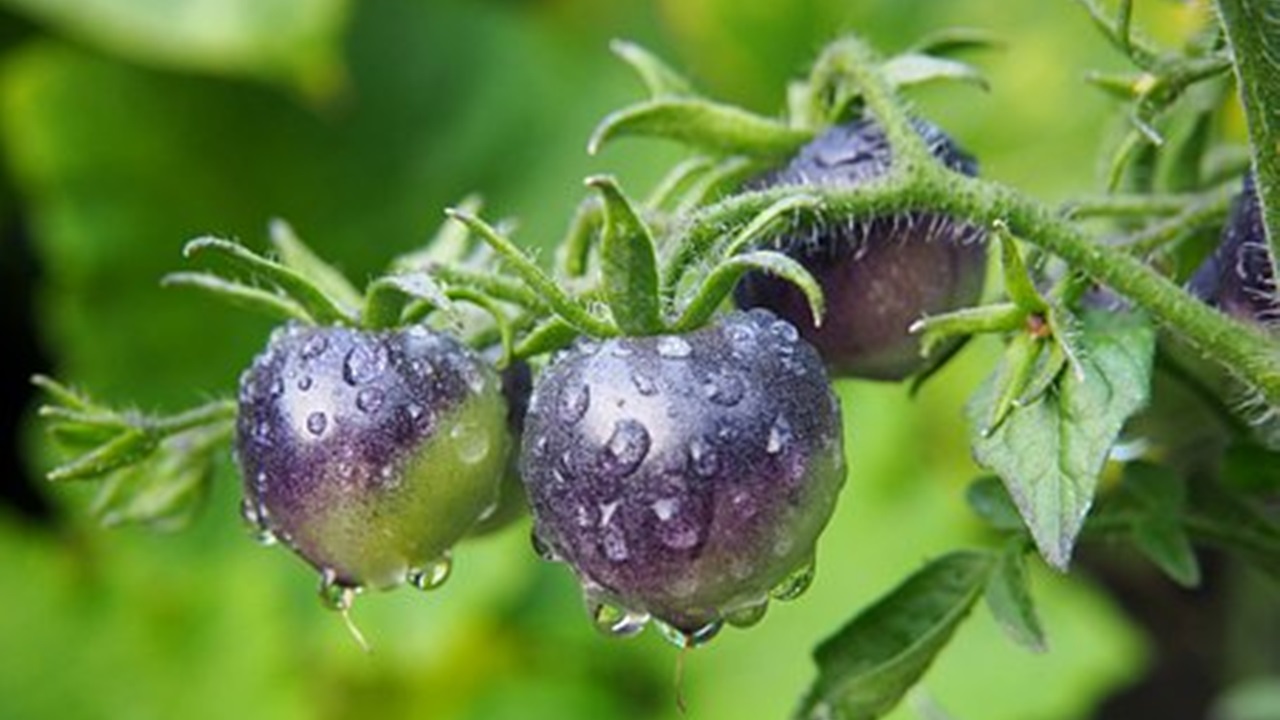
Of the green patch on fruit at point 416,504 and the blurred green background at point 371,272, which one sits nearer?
the green patch on fruit at point 416,504

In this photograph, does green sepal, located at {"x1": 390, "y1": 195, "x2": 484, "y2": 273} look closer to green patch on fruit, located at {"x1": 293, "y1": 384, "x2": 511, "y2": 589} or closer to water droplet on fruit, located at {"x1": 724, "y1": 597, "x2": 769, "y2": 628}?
green patch on fruit, located at {"x1": 293, "y1": 384, "x2": 511, "y2": 589}

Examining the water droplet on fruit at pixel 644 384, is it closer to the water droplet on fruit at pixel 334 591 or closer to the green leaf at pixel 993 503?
the water droplet on fruit at pixel 334 591

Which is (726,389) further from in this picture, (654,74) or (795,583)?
(654,74)

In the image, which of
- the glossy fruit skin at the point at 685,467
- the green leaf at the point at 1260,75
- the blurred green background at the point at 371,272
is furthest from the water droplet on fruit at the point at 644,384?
the blurred green background at the point at 371,272

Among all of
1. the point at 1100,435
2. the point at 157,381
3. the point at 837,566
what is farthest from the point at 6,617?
the point at 1100,435

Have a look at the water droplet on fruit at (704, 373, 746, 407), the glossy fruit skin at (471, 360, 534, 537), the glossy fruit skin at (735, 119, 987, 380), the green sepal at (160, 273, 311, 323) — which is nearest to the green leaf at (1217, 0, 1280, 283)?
the glossy fruit skin at (735, 119, 987, 380)

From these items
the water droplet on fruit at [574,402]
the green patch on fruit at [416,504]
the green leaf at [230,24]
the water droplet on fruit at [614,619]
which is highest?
the water droplet on fruit at [574,402]

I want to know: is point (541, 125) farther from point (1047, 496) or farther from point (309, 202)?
point (1047, 496)

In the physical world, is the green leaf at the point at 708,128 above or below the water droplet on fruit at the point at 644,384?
above
